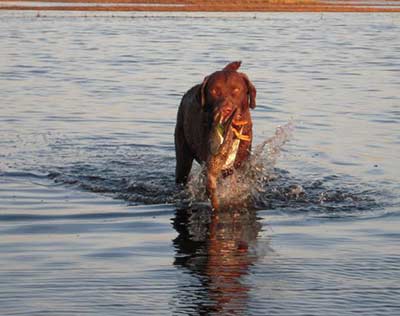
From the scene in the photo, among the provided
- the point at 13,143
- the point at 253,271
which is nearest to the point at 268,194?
the point at 253,271

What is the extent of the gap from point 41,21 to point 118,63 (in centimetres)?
1851

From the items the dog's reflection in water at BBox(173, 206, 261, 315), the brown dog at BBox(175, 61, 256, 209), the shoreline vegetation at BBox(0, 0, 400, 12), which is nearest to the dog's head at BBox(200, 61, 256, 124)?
the brown dog at BBox(175, 61, 256, 209)

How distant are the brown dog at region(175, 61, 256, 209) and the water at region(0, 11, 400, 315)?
21.3 inches

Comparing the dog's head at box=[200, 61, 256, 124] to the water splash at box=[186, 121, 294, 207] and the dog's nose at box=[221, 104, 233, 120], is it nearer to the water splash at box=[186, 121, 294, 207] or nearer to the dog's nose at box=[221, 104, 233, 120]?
the dog's nose at box=[221, 104, 233, 120]

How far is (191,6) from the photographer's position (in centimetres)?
6147

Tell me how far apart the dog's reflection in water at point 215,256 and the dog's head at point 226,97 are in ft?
2.46

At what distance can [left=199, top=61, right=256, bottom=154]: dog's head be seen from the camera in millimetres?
9883

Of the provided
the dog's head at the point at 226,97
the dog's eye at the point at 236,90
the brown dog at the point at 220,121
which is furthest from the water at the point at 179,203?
the dog's eye at the point at 236,90

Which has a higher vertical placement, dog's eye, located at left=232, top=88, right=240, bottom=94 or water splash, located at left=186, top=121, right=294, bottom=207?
dog's eye, located at left=232, top=88, right=240, bottom=94

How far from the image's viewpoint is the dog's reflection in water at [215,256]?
752 centimetres

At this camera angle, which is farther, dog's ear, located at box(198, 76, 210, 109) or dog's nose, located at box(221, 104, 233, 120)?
dog's ear, located at box(198, 76, 210, 109)

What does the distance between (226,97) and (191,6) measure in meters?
51.9

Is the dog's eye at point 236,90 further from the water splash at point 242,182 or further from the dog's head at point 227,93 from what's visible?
the water splash at point 242,182

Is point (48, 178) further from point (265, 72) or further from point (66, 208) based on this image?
point (265, 72)
